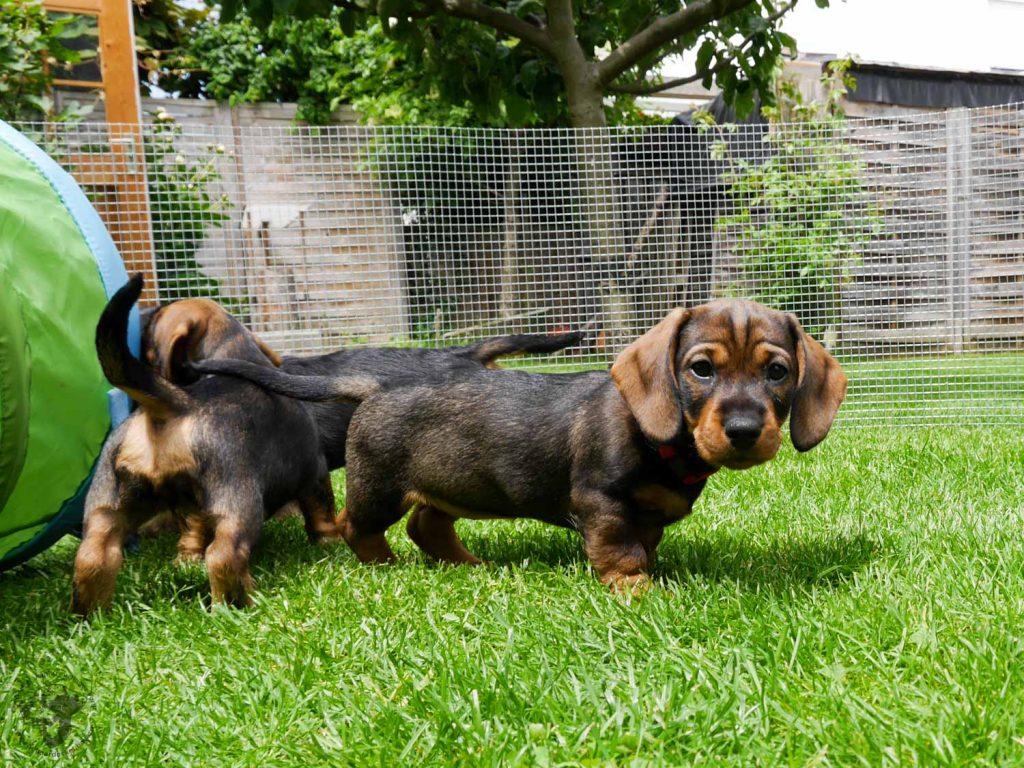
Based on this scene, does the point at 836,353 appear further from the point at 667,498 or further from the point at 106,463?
the point at 106,463

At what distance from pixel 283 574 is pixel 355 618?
0.68 meters

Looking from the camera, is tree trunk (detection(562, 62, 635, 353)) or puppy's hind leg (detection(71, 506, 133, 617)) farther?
tree trunk (detection(562, 62, 635, 353))

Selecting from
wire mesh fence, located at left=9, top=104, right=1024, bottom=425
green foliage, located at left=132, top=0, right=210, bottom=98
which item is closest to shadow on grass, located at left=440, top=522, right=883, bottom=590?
wire mesh fence, located at left=9, top=104, right=1024, bottom=425

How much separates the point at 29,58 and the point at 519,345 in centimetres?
565

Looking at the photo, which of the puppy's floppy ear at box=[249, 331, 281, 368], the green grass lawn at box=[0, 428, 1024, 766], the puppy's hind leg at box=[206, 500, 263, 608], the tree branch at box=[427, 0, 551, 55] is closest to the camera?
the green grass lawn at box=[0, 428, 1024, 766]

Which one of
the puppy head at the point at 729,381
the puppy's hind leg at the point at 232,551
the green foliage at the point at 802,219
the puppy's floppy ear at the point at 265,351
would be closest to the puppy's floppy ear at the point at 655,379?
the puppy head at the point at 729,381

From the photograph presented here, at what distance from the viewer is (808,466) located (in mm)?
4773

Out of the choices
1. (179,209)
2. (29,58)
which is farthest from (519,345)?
(29,58)

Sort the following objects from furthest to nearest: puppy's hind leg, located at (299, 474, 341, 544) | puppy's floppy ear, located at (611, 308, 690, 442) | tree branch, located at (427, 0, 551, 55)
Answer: tree branch, located at (427, 0, 551, 55) → puppy's hind leg, located at (299, 474, 341, 544) → puppy's floppy ear, located at (611, 308, 690, 442)

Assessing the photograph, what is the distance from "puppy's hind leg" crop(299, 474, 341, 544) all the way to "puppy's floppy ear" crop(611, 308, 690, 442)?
1557mm

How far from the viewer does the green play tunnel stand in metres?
3.01

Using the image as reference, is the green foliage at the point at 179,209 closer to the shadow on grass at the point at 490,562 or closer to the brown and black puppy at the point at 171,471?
the shadow on grass at the point at 490,562

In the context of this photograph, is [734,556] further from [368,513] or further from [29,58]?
[29,58]

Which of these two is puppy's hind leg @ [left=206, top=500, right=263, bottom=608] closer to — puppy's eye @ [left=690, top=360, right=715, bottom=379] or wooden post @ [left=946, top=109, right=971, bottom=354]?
puppy's eye @ [left=690, top=360, right=715, bottom=379]
